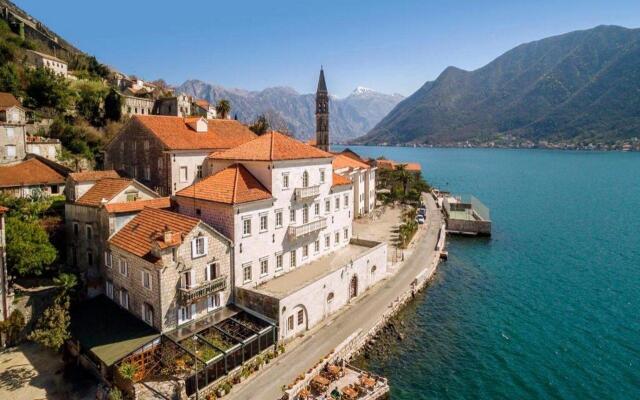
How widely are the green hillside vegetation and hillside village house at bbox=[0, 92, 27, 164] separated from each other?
5.85 meters

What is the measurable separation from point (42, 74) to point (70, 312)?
5124 cm

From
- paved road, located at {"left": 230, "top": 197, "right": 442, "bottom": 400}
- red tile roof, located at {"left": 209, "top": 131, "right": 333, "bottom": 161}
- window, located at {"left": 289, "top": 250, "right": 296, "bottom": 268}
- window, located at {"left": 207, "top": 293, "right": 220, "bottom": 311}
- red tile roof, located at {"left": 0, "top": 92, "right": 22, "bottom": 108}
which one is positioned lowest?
paved road, located at {"left": 230, "top": 197, "right": 442, "bottom": 400}

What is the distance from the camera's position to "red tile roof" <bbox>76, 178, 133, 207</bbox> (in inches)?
1311

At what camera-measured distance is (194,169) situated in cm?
4412

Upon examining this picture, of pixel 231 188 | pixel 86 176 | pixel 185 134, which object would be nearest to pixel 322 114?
pixel 185 134

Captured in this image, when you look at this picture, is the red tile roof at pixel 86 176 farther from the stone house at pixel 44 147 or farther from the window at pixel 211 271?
the stone house at pixel 44 147

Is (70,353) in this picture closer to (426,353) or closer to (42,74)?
(426,353)

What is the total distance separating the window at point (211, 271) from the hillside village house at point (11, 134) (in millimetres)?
34298

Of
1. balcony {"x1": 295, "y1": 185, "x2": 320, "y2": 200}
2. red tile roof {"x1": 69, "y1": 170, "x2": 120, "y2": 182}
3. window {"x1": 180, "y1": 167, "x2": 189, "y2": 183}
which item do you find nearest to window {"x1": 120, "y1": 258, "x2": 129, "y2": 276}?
red tile roof {"x1": 69, "y1": 170, "x2": 120, "y2": 182}

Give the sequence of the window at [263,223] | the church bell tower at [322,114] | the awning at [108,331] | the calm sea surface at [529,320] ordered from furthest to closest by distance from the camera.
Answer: the church bell tower at [322,114] < the window at [263,223] < the calm sea surface at [529,320] < the awning at [108,331]

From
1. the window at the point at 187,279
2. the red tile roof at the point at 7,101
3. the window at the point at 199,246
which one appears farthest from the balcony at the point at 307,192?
the red tile roof at the point at 7,101

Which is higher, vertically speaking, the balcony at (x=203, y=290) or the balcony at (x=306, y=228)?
the balcony at (x=306, y=228)

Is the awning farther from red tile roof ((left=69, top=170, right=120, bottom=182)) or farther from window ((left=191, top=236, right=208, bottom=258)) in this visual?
red tile roof ((left=69, top=170, right=120, bottom=182))

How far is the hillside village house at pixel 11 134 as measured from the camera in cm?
4628
